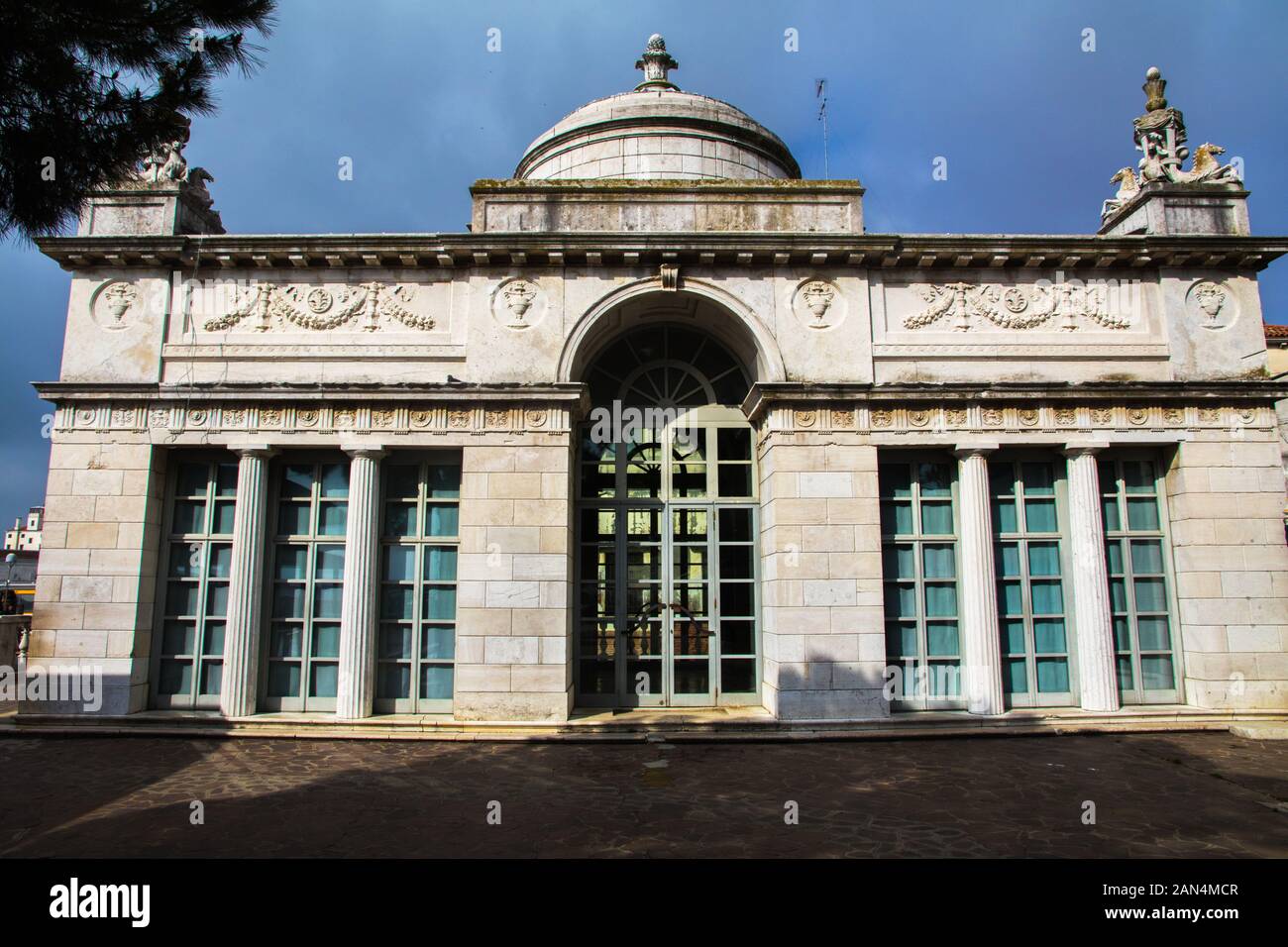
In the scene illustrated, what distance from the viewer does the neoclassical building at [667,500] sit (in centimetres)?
1063

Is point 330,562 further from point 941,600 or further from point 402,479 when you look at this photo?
point 941,600

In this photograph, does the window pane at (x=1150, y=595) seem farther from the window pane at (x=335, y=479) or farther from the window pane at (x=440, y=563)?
the window pane at (x=335, y=479)

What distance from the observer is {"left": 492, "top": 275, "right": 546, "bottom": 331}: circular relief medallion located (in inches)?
441

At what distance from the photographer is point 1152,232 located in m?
11.5

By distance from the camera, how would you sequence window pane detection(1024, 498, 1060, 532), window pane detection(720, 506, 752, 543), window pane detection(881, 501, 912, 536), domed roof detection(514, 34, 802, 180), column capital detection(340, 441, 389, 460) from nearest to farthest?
column capital detection(340, 441, 389, 460) → window pane detection(881, 501, 912, 536) → window pane detection(1024, 498, 1060, 532) → window pane detection(720, 506, 752, 543) → domed roof detection(514, 34, 802, 180)

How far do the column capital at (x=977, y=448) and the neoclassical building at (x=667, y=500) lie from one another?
122 millimetres

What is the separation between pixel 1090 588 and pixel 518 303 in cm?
911

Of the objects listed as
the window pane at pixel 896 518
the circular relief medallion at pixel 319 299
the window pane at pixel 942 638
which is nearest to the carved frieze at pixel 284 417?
the circular relief medallion at pixel 319 299

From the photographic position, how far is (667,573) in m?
11.6

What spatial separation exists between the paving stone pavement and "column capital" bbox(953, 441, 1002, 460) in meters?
3.97

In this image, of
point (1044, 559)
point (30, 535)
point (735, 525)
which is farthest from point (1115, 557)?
point (30, 535)

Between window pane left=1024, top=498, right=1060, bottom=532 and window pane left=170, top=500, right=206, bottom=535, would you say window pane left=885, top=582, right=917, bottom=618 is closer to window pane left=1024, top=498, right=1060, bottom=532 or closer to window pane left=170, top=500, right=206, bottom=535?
window pane left=1024, top=498, right=1060, bottom=532

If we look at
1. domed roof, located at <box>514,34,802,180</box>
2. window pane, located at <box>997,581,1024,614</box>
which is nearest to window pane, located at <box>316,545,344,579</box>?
domed roof, located at <box>514,34,802,180</box>
